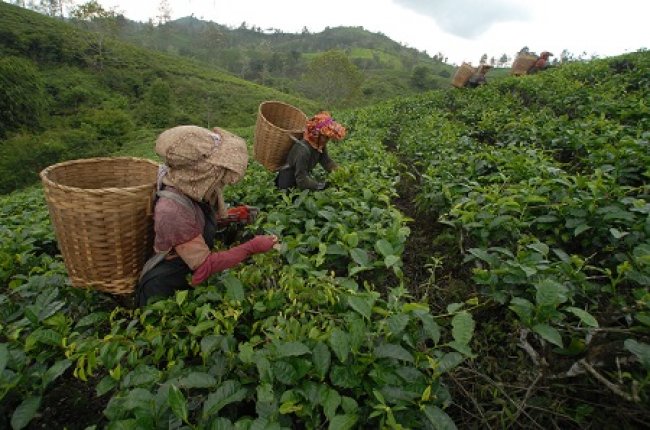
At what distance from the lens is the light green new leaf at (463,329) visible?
5.48ft

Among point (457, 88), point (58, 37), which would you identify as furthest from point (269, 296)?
point (58, 37)

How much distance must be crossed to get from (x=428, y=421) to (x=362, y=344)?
405mm

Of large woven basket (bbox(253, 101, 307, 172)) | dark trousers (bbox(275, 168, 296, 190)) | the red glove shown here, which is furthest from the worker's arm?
the red glove

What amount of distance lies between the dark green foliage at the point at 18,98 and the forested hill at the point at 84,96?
0.08 m

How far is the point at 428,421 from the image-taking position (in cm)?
151

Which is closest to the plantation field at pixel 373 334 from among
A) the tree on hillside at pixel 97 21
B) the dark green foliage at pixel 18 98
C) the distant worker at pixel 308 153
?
the distant worker at pixel 308 153

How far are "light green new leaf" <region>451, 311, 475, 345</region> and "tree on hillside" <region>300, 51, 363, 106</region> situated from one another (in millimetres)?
46960

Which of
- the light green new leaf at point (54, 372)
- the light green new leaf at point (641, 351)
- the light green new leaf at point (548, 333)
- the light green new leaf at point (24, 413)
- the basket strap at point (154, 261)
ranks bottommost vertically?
the light green new leaf at point (24, 413)

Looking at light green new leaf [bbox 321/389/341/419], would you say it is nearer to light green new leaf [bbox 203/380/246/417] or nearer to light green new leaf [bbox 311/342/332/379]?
light green new leaf [bbox 311/342/332/379]

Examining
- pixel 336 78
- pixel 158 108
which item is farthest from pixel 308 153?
pixel 336 78

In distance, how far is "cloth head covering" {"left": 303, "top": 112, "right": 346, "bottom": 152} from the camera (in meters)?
4.37

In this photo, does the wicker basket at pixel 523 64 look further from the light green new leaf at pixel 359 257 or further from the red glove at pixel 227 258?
the red glove at pixel 227 258

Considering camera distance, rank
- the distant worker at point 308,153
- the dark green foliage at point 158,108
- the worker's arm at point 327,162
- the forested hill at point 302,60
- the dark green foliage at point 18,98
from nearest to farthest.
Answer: the distant worker at point 308,153
the worker's arm at point 327,162
the dark green foliage at point 18,98
the dark green foliage at point 158,108
the forested hill at point 302,60

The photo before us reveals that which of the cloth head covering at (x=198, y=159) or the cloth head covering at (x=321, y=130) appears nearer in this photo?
the cloth head covering at (x=198, y=159)
